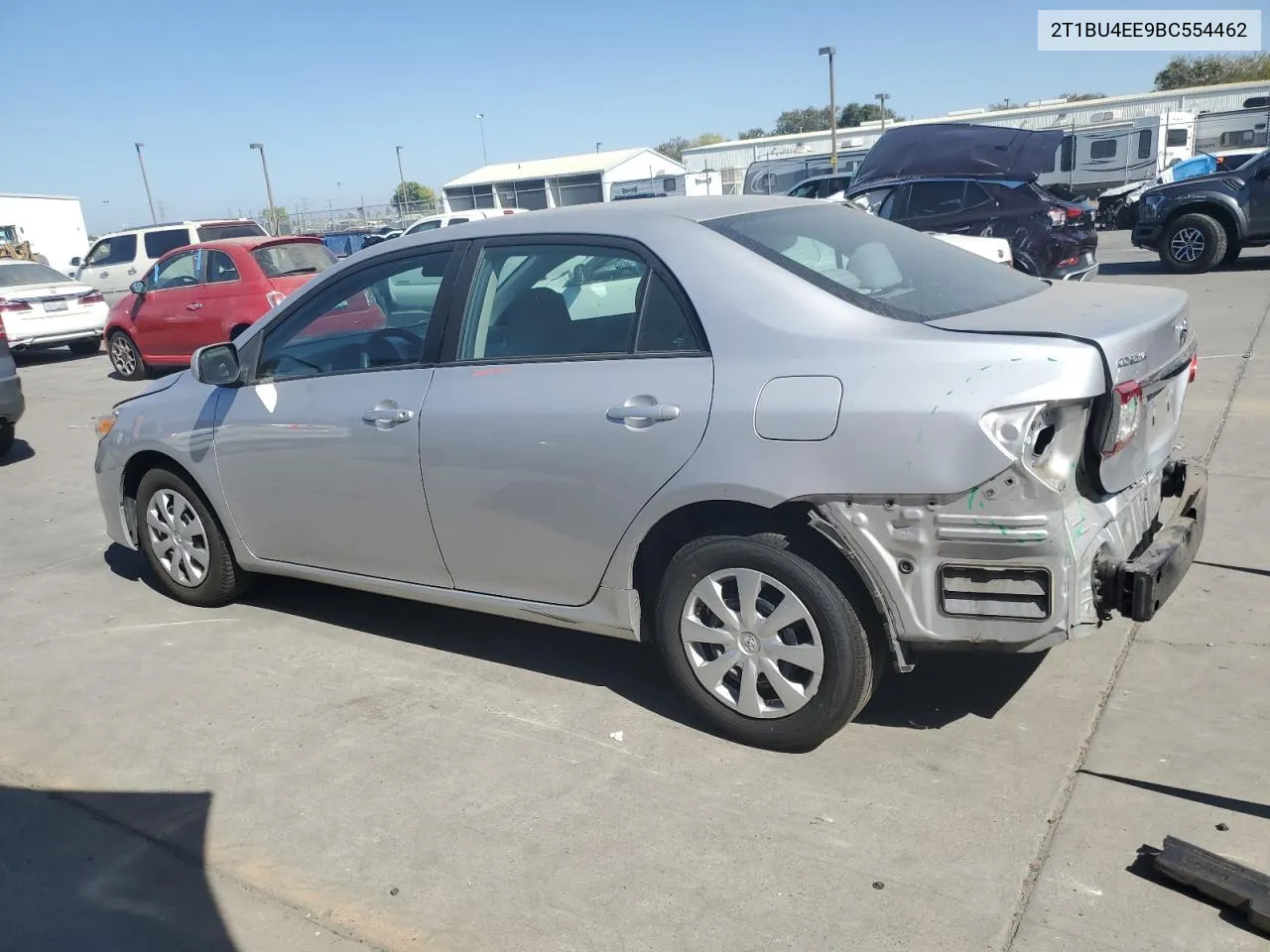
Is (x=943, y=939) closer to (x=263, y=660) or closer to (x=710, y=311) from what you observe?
(x=710, y=311)

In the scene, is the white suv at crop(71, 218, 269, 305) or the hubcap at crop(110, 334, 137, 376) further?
the white suv at crop(71, 218, 269, 305)

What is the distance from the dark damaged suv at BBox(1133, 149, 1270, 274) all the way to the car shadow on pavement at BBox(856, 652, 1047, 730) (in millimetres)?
12794

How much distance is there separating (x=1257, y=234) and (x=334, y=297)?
1379 cm

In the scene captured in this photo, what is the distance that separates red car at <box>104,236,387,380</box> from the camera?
39.3 feet

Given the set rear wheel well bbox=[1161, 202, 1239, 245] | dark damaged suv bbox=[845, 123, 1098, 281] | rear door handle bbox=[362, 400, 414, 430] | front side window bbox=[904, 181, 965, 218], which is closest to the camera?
rear door handle bbox=[362, 400, 414, 430]

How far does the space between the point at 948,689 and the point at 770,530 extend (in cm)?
104

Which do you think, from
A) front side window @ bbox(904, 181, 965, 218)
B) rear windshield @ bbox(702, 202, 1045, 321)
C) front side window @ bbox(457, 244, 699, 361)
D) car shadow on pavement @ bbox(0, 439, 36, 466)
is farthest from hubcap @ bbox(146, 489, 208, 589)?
front side window @ bbox(904, 181, 965, 218)

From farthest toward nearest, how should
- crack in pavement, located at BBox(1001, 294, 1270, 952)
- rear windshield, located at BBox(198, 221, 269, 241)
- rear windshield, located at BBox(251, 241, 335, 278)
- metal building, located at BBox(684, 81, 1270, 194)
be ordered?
metal building, located at BBox(684, 81, 1270, 194) → rear windshield, located at BBox(198, 221, 269, 241) → rear windshield, located at BBox(251, 241, 335, 278) → crack in pavement, located at BBox(1001, 294, 1270, 952)

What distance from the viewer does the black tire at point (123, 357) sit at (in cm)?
1330

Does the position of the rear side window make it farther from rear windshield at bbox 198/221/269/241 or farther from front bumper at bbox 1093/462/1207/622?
front bumper at bbox 1093/462/1207/622

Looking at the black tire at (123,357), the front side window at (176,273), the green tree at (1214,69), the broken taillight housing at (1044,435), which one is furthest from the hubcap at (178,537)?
the green tree at (1214,69)

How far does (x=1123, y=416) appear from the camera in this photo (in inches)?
120

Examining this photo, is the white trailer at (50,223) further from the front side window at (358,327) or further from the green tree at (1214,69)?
the green tree at (1214,69)

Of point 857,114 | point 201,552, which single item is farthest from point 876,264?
point 857,114
